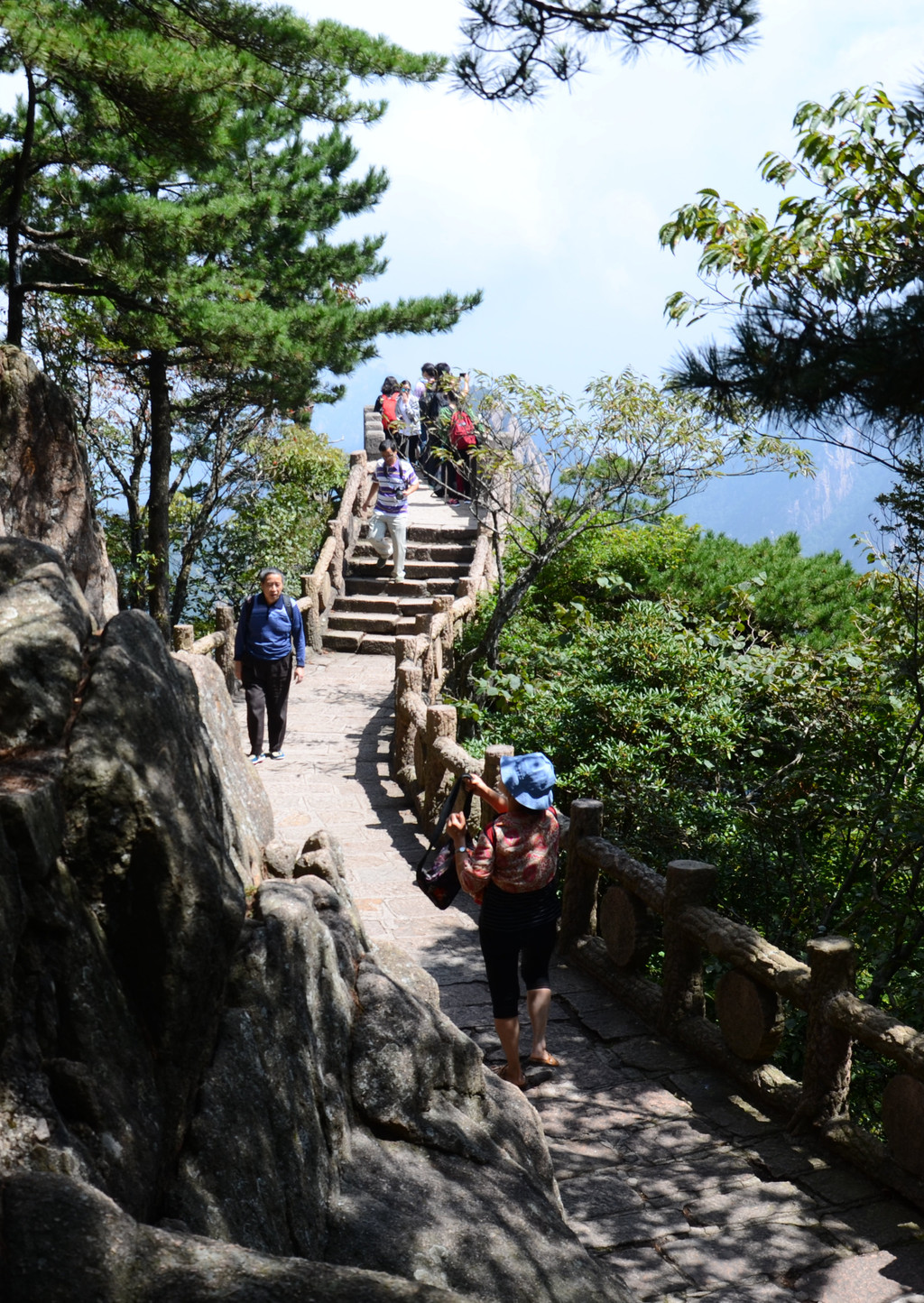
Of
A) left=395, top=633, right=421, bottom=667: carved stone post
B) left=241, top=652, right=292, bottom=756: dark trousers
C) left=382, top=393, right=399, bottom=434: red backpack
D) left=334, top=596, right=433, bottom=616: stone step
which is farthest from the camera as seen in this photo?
left=382, top=393, right=399, bottom=434: red backpack

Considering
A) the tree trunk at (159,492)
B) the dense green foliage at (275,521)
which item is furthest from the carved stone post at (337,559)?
the tree trunk at (159,492)

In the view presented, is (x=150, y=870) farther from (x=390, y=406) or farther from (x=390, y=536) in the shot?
(x=390, y=406)

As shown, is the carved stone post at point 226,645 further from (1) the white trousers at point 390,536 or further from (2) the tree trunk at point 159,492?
(1) the white trousers at point 390,536

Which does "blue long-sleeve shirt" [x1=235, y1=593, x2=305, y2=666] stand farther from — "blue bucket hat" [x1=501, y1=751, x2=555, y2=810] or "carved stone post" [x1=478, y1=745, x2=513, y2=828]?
"blue bucket hat" [x1=501, y1=751, x2=555, y2=810]

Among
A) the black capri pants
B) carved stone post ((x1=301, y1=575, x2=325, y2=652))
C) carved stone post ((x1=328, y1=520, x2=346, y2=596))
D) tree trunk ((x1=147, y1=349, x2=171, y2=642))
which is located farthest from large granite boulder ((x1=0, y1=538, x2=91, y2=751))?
carved stone post ((x1=328, y1=520, x2=346, y2=596))

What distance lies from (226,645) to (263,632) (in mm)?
3302

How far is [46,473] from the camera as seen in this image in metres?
6.56

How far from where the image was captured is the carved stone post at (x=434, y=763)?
9133mm

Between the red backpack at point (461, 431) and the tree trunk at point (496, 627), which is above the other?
the red backpack at point (461, 431)

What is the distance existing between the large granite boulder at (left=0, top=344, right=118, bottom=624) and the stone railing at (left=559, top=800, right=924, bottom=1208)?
11.2ft

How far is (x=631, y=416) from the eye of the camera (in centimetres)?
1259

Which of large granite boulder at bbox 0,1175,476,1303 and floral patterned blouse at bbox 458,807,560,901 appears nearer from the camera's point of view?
large granite boulder at bbox 0,1175,476,1303

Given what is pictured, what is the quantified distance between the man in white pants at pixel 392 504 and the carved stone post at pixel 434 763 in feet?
20.5

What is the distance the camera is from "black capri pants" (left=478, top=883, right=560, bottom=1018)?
17.3 feet
